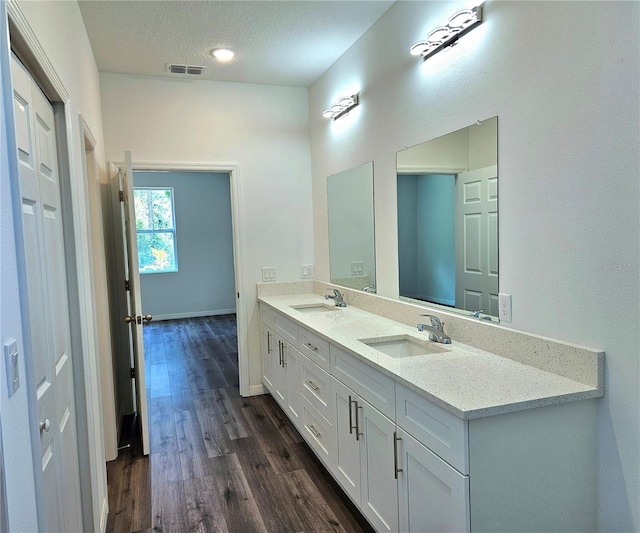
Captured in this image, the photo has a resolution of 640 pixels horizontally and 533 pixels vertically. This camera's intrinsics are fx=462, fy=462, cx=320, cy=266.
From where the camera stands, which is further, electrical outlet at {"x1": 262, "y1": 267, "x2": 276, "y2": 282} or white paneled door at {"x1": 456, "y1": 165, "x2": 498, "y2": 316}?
electrical outlet at {"x1": 262, "y1": 267, "x2": 276, "y2": 282}

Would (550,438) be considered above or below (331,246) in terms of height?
below

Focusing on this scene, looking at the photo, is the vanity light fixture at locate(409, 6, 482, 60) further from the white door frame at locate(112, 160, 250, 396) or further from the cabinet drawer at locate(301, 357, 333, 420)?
the white door frame at locate(112, 160, 250, 396)

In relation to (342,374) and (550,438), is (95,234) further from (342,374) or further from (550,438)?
(550,438)

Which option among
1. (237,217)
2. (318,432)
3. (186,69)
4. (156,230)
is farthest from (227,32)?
(156,230)

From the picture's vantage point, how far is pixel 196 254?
26.4 feet

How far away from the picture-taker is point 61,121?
184cm

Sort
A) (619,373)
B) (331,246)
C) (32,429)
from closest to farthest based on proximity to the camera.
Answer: (32,429)
(619,373)
(331,246)

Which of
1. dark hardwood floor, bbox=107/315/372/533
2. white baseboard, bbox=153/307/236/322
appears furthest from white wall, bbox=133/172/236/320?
dark hardwood floor, bbox=107/315/372/533

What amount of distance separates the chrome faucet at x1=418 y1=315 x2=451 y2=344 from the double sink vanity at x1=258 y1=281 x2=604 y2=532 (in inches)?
1.2

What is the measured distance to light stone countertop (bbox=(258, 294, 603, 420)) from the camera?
1.44m

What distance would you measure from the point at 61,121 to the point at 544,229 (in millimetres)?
1937

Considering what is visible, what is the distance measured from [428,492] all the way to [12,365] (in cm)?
133

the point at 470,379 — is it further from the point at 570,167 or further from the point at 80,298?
the point at 80,298

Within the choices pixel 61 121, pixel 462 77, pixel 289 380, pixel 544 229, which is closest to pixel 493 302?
pixel 544 229
